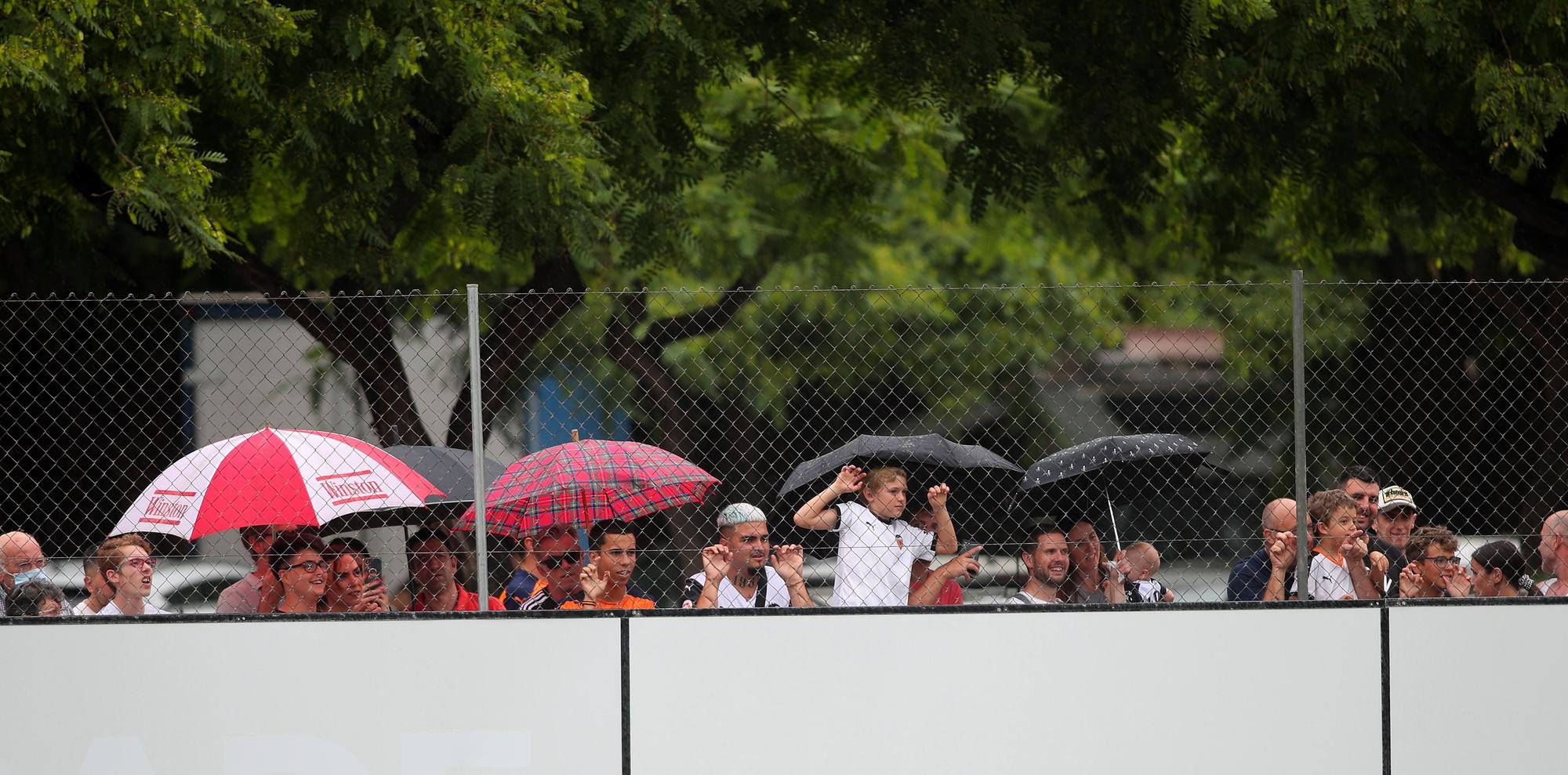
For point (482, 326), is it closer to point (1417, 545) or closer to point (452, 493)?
point (452, 493)

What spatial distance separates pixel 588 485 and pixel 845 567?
1.14 metres

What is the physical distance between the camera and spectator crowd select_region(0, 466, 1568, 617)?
6227mm

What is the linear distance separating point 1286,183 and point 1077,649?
7.63m

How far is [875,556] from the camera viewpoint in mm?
6555

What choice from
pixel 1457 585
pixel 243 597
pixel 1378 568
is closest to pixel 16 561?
pixel 243 597

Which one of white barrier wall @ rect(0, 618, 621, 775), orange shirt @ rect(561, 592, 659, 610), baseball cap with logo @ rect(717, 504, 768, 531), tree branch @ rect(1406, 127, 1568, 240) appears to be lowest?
white barrier wall @ rect(0, 618, 621, 775)

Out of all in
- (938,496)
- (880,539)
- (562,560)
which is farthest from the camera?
(880,539)

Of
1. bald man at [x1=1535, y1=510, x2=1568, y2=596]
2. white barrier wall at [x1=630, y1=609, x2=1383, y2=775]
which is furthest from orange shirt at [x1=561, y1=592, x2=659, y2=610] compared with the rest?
bald man at [x1=1535, y1=510, x2=1568, y2=596]

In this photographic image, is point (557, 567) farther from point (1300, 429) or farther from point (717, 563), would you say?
point (1300, 429)

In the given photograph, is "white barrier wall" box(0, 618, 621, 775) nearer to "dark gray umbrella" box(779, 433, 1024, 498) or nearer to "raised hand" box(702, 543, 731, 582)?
"raised hand" box(702, 543, 731, 582)

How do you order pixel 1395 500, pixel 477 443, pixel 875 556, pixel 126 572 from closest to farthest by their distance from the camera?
pixel 477 443 → pixel 126 572 → pixel 875 556 → pixel 1395 500

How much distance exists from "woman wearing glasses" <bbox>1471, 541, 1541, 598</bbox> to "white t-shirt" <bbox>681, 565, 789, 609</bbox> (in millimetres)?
2981

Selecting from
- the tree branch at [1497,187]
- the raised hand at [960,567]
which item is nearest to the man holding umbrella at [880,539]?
the raised hand at [960,567]

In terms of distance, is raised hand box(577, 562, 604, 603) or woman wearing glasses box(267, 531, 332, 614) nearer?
raised hand box(577, 562, 604, 603)
